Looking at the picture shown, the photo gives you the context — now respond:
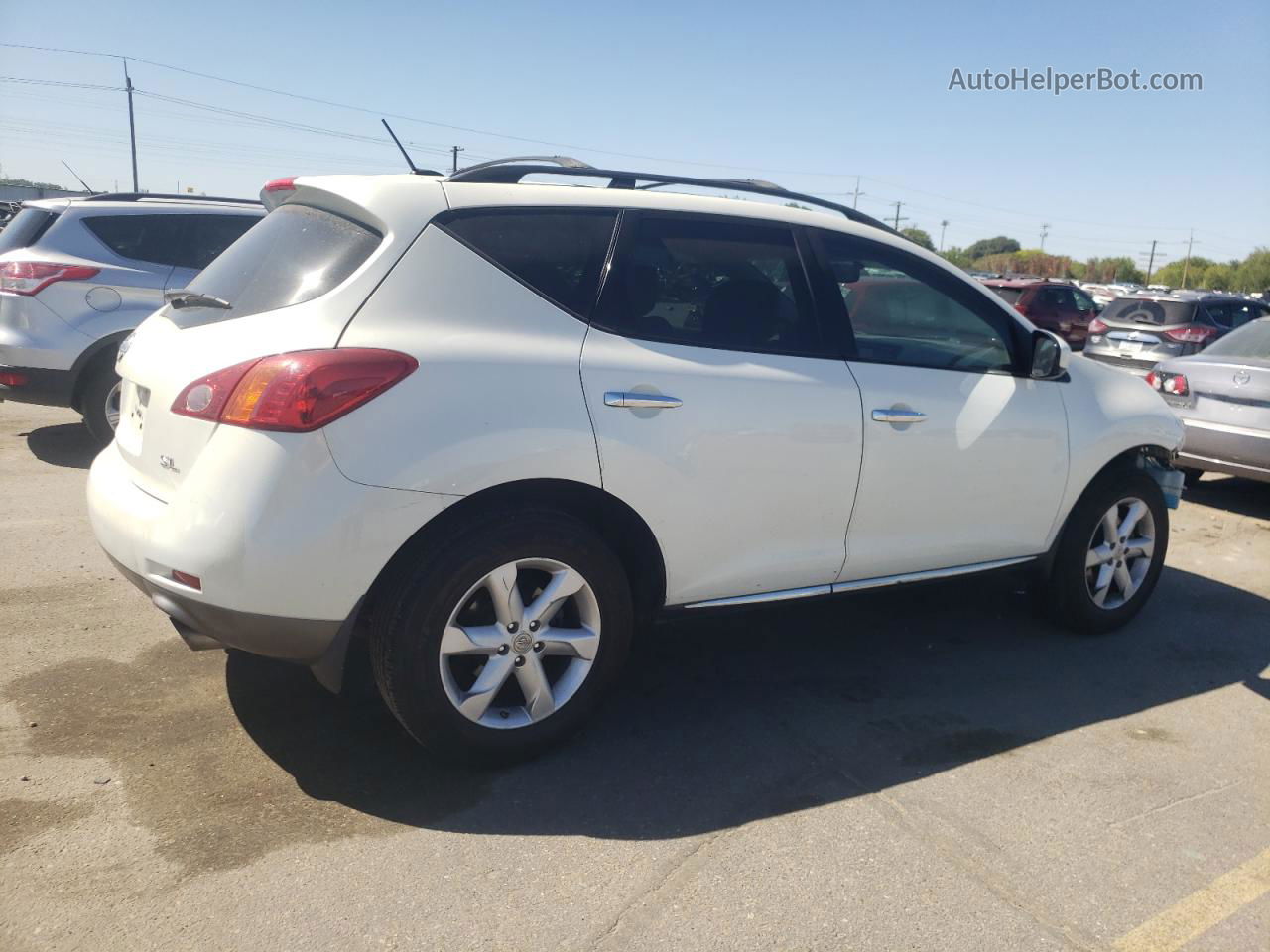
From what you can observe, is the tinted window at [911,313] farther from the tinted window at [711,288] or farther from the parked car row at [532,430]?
the tinted window at [711,288]

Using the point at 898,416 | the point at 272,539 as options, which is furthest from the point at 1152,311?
the point at 272,539

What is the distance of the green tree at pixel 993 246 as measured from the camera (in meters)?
97.2

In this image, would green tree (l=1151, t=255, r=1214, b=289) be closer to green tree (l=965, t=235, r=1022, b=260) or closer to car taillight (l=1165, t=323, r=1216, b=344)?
green tree (l=965, t=235, r=1022, b=260)

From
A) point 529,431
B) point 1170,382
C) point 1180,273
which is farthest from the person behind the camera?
point 1180,273

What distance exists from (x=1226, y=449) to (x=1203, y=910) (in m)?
5.38

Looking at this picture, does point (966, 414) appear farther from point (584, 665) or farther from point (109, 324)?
point (109, 324)

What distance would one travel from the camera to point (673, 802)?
124 inches

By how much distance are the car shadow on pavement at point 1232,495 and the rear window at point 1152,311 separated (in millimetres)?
4297

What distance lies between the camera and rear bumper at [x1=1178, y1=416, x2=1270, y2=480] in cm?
703

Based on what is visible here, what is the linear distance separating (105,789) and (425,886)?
1.08 meters

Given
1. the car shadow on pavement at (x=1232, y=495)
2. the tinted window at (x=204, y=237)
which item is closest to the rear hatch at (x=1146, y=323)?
the car shadow on pavement at (x=1232, y=495)

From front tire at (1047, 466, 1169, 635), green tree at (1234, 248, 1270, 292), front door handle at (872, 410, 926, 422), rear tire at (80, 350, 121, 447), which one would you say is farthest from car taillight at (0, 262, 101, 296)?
green tree at (1234, 248, 1270, 292)

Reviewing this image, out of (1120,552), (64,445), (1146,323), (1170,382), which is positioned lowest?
(64,445)

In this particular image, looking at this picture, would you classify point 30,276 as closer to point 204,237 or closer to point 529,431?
point 204,237
